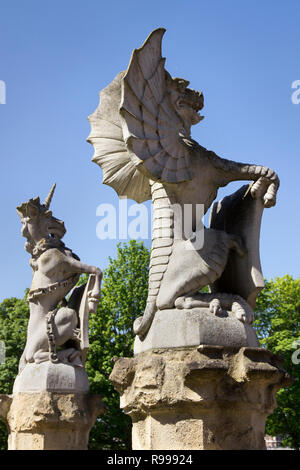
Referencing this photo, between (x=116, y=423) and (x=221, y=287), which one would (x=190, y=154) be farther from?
(x=116, y=423)

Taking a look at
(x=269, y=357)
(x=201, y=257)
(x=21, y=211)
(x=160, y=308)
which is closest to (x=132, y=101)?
(x=201, y=257)

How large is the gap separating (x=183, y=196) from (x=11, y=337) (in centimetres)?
1582

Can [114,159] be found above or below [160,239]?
above

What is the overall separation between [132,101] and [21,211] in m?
3.73

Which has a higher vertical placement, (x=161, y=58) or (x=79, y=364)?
(x=161, y=58)

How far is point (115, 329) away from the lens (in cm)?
1944

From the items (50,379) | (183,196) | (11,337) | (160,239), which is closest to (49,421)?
(50,379)

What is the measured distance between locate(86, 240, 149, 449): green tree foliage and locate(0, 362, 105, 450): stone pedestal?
10238 mm

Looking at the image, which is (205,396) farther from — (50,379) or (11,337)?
(11,337)

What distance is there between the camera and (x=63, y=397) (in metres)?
7.75

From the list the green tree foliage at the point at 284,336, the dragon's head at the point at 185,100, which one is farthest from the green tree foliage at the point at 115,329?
the dragon's head at the point at 185,100

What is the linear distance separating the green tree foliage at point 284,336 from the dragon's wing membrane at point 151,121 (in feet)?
43.9
